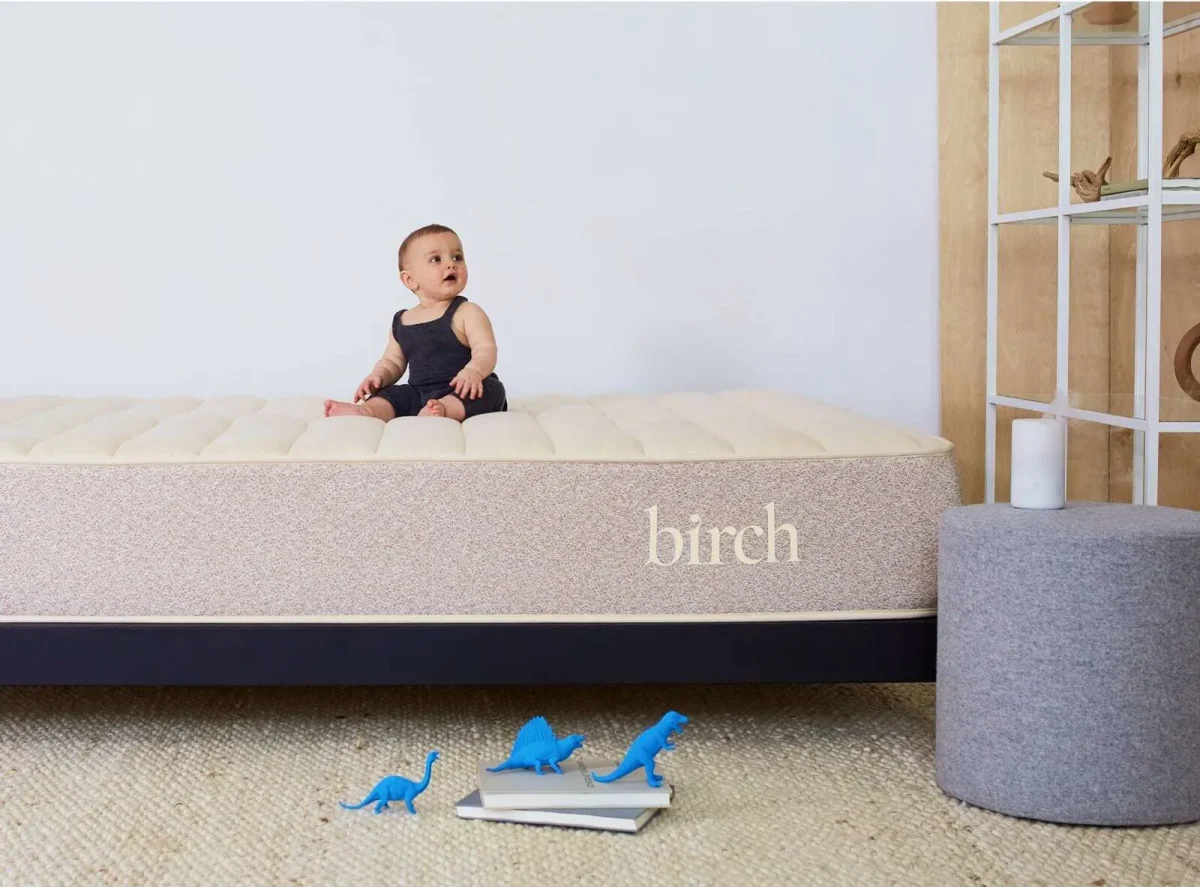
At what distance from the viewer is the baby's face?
2158 millimetres

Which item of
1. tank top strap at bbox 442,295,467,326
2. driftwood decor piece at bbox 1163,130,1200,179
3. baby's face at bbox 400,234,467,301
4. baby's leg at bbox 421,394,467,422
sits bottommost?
baby's leg at bbox 421,394,467,422

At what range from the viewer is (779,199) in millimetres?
3039

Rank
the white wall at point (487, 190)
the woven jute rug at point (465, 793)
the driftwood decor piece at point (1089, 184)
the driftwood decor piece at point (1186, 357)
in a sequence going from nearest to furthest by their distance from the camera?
1. the woven jute rug at point (465, 793)
2. the driftwood decor piece at point (1186, 357)
3. the driftwood decor piece at point (1089, 184)
4. the white wall at point (487, 190)

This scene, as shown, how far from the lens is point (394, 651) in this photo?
4.89 ft

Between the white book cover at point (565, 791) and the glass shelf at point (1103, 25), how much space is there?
73.2 inches

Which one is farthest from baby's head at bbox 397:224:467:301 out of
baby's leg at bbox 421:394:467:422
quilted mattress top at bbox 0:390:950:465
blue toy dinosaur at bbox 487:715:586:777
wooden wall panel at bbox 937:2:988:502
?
wooden wall panel at bbox 937:2:988:502

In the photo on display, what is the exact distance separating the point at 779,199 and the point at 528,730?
1.92 metres

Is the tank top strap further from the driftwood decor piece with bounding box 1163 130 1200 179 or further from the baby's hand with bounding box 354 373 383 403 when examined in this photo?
Answer: the driftwood decor piece with bounding box 1163 130 1200 179

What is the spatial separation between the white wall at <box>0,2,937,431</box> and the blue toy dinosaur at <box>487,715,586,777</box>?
1678mm

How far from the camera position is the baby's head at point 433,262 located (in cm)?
216

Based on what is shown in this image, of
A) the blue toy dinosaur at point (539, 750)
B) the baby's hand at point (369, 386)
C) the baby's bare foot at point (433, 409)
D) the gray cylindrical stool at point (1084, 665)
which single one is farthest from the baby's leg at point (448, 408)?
the gray cylindrical stool at point (1084, 665)

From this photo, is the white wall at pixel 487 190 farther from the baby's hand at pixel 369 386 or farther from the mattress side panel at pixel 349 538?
the mattress side panel at pixel 349 538

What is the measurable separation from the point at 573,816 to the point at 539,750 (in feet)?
0.28

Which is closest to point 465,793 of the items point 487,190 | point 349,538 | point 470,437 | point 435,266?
point 349,538
